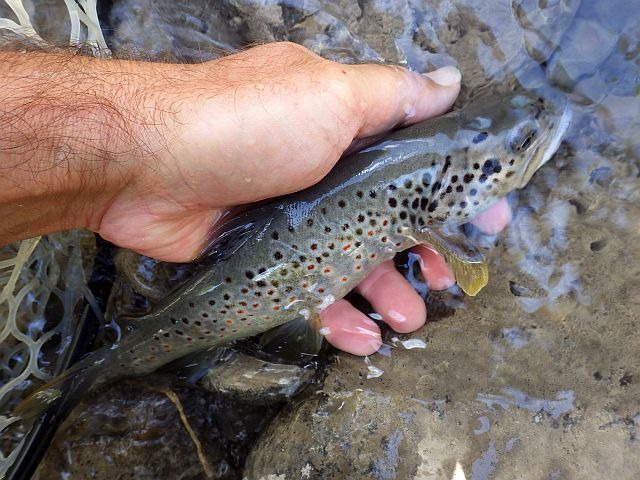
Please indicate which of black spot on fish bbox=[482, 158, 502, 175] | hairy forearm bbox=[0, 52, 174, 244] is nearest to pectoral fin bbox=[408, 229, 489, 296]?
black spot on fish bbox=[482, 158, 502, 175]

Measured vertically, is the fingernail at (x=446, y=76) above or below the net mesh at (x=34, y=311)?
above

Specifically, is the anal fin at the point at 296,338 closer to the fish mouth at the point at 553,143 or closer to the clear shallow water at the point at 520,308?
the clear shallow water at the point at 520,308

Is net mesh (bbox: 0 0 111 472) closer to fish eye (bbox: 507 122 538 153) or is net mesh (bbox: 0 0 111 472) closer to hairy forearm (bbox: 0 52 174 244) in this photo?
hairy forearm (bbox: 0 52 174 244)

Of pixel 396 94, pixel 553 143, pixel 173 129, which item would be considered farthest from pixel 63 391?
pixel 553 143

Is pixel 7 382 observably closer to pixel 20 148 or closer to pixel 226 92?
pixel 20 148

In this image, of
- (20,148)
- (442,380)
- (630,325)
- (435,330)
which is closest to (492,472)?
(442,380)

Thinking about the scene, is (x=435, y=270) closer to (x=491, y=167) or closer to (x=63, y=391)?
(x=491, y=167)

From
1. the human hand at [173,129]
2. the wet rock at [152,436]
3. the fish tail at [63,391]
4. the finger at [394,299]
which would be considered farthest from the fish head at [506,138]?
the fish tail at [63,391]
